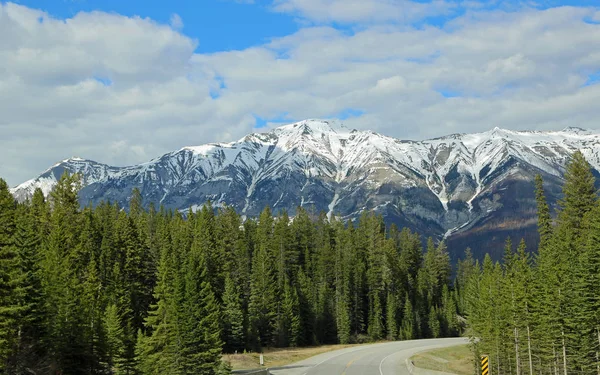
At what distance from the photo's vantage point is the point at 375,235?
12050 centimetres

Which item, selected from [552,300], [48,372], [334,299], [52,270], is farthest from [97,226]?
[552,300]

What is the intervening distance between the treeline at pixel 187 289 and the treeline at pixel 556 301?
27430 mm

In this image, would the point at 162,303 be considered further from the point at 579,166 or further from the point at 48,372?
the point at 579,166

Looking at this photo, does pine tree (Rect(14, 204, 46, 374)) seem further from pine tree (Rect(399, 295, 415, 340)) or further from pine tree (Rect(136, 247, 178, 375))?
pine tree (Rect(399, 295, 415, 340))

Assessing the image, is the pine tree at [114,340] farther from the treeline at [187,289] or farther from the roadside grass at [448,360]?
the roadside grass at [448,360]

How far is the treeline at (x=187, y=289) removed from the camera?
43844 millimetres

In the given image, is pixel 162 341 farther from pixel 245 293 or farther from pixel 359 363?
pixel 245 293

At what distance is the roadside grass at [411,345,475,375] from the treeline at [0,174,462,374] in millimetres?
20954

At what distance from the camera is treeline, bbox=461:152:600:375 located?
160ft

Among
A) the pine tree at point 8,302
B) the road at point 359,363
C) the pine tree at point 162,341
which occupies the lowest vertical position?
the road at point 359,363

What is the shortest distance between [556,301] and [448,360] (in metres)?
22.7

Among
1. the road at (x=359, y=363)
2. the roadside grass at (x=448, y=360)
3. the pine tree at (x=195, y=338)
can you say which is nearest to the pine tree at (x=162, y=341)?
the pine tree at (x=195, y=338)

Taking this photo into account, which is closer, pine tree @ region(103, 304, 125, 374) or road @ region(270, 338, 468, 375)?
road @ region(270, 338, 468, 375)

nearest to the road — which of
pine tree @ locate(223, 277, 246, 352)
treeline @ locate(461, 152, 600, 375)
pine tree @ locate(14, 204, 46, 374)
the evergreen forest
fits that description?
the evergreen forest
